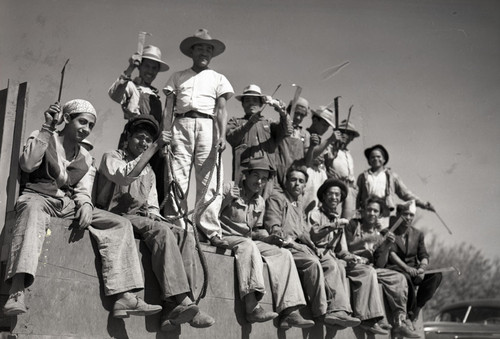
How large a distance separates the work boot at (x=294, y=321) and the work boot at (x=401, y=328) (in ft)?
7.48

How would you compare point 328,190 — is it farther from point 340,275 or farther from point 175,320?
point 175,320

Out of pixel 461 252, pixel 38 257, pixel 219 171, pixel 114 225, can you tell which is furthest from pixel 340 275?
pixel 461 252

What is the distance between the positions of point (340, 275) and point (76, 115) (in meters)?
3.92

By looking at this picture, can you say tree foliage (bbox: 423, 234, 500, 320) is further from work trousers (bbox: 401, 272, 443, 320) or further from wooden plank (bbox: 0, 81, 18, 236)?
wooden plank (bbox: 0, 81, 18, 236)

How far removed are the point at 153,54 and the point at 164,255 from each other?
2948 mm

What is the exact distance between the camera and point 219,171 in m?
8.48

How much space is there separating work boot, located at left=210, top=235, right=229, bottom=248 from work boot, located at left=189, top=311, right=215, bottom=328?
1098 mm

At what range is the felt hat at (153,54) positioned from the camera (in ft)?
29.8

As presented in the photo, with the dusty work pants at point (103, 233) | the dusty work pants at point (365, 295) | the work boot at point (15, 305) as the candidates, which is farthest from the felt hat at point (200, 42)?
the work boot at point (15, 305)

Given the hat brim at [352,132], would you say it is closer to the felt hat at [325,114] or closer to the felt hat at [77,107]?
the felt hat at [325,114]

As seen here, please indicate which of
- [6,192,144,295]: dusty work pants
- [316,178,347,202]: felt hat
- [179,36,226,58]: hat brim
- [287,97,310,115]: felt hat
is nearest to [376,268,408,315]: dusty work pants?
[316,178,347,202]: felt hat

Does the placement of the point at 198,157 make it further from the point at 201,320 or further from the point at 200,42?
the point at 201,320

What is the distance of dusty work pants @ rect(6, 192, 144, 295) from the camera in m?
6.30

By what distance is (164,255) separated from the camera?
7.08 m
